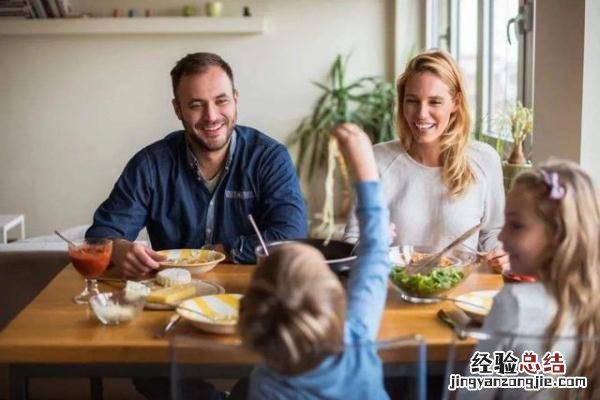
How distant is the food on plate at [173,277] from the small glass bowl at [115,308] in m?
A: 0.25

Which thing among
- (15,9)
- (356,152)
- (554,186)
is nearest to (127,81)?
(15,9)

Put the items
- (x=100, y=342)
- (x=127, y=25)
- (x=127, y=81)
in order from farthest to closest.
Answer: (x=127, y=81) → (x=127, y=25) → (x=100, y=342)

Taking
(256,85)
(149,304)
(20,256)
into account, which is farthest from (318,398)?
(256,85)

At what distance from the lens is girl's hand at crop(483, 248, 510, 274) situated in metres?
2.03

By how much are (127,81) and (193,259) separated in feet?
12.7

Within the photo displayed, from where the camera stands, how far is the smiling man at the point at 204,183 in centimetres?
247

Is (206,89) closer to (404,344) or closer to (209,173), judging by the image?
(209,173)

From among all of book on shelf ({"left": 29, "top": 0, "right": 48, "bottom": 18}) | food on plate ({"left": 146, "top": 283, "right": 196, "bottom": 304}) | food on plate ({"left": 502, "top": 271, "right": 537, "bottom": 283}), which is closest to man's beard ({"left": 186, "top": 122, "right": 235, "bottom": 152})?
food on plate ({"left": 146, "top": 283, "right": 196, "bottom": 304})

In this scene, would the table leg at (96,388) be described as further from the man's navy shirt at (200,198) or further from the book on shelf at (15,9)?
the book on shelf at (15,9)

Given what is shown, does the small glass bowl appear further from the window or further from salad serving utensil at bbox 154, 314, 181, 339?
the window

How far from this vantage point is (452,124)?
100 inches

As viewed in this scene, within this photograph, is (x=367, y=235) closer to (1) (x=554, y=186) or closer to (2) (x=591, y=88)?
(1) (x=554, y=186)

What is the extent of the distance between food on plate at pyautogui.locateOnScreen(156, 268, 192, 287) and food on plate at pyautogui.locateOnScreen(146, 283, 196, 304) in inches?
2.7

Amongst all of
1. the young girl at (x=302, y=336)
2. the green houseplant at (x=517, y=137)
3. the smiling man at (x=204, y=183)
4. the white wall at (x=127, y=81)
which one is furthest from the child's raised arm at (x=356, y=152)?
the white wall at (x=127, y=81)
